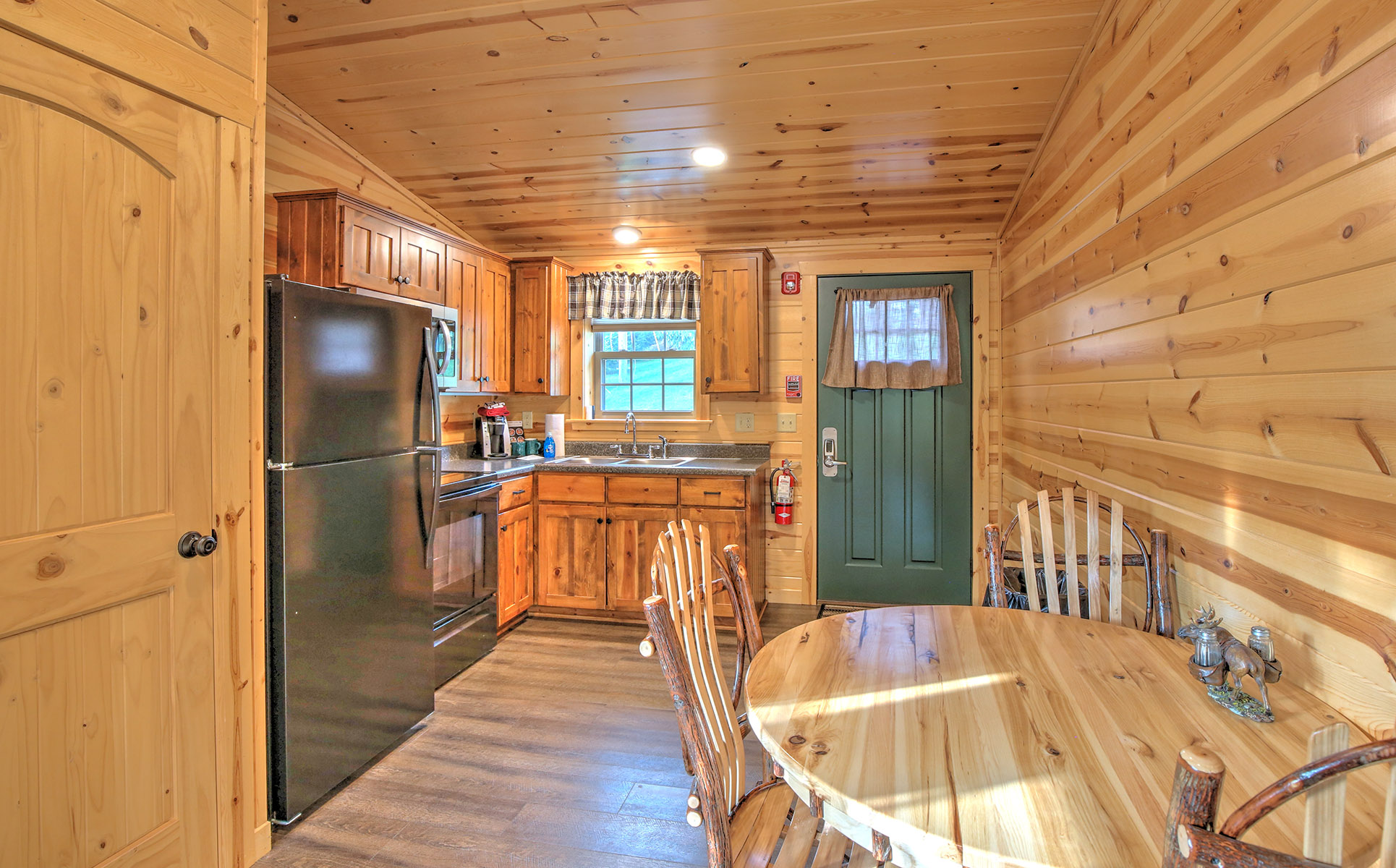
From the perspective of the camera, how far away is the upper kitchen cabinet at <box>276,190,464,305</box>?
306 cm

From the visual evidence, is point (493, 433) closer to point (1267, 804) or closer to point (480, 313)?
point (480, 313)

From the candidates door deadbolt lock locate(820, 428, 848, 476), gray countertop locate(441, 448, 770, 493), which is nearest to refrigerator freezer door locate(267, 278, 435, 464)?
gray countertop locate(441, 448, 770, 493)

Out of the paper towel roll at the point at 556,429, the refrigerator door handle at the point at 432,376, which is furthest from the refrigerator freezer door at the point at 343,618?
the paper towel roll at the point at 556,429

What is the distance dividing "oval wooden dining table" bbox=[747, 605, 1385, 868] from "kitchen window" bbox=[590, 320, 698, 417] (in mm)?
3099

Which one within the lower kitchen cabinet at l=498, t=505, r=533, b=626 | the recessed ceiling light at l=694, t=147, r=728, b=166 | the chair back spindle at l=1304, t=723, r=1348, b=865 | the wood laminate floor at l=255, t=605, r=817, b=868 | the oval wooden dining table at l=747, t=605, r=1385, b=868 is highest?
the recessed ceiling light at l=694, t=147, r=728, b=166

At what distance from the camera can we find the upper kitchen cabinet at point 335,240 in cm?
306

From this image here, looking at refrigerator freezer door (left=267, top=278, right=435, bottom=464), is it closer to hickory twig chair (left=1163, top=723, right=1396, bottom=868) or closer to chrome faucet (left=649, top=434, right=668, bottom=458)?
chrome faucet (left=649, top=434, right=668, bottom=458)

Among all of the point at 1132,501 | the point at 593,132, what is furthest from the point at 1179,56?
the point at 593,132

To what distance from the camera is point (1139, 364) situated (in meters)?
2.12

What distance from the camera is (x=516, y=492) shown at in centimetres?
388

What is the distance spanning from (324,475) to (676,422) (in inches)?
101

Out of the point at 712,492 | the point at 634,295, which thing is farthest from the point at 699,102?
the point at 712,492

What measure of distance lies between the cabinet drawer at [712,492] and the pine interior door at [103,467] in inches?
94.7

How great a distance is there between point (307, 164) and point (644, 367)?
2189mm
